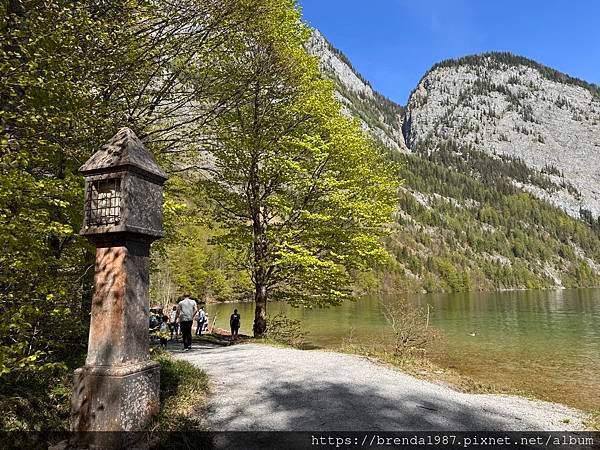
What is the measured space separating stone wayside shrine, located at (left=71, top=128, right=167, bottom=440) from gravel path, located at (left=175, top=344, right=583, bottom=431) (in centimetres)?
160

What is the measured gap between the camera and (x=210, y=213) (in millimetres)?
18938

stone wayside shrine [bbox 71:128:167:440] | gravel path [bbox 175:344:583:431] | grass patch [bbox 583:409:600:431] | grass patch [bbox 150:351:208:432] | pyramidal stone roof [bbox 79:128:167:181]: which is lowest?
grass patch [bbox 583:409:600:431]

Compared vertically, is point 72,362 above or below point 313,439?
above

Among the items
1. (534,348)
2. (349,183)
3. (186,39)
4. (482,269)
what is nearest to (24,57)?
(186,39)

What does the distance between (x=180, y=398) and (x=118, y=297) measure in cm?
288

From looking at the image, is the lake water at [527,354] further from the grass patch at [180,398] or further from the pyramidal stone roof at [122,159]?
the pyramidal stone roof at [122,159]

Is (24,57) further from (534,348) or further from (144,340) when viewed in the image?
(534,348)

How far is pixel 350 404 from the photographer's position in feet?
27.1

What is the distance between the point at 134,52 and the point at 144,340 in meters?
6.72

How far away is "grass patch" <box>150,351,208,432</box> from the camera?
657 cm

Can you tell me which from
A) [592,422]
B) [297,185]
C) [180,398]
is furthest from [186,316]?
[592,422]

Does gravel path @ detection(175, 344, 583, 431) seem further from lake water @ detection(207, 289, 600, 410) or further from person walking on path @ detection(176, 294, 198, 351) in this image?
lake water @ detection(207, 289, 600, 410)

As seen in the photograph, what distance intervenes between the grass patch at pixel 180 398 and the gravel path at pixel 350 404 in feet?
0.90

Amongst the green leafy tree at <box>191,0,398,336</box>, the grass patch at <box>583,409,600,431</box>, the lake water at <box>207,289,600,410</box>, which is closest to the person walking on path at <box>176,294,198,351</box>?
the green leafy tree at <box>191,0,398,336</box>
